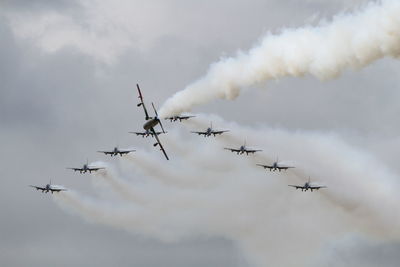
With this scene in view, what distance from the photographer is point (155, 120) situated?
123m

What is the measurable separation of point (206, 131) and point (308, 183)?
13093 mm

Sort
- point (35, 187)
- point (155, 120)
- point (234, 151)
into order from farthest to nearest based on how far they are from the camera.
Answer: point (35, 187) → point (234, 151) → point (155, 120)

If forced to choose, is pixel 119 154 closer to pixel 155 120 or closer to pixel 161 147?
pixel 161 147

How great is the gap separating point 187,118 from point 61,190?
30973 millimetres

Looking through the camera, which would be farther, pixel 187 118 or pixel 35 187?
pixel 35 187

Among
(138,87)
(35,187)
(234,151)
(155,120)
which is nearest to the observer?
(155,120)

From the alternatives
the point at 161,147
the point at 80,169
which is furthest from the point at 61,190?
the point at 161,147

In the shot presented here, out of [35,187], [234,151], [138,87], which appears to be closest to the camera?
Answer: [138,87]

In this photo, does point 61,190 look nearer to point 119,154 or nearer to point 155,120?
point 119,154

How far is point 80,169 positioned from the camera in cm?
14738

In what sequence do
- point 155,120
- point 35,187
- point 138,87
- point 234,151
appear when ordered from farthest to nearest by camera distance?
point 35,187
point 234,151
point 138,87
point 155,120

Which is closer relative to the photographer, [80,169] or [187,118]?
[187,118]

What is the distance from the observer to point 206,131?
133250 mm

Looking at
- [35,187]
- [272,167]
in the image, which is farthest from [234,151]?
[35,187]
